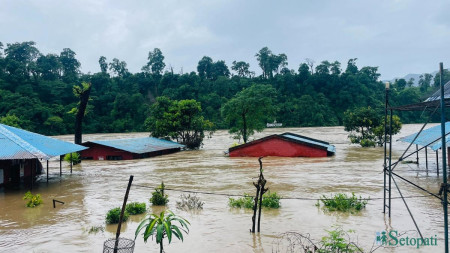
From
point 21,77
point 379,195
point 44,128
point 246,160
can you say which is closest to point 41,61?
point 21,77

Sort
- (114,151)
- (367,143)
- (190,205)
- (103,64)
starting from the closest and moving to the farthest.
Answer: (190,205) < (114,151) < (367,143) < (103,64)

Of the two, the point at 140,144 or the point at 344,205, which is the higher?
the point at 140,144

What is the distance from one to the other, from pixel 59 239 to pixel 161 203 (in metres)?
3.79

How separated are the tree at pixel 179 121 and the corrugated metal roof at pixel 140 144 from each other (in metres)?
1.72

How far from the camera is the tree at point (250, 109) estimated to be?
1339 inches

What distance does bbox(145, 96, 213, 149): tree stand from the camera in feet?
119

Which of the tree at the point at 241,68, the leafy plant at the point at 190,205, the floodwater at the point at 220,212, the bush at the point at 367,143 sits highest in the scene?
the tree at the point at 241,68

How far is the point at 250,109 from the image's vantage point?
3416 centimetres

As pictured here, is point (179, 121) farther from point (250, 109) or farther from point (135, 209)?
point (135, 209)

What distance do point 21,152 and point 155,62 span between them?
272 feet

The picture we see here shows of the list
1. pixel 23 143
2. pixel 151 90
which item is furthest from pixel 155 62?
pixel 23 143

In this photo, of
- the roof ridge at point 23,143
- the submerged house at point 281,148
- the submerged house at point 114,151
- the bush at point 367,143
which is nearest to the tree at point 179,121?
the submerged house at point 114,151

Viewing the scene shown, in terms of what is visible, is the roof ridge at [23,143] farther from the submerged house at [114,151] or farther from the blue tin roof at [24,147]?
the submerged house at [114,151]

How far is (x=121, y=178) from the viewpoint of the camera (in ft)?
61.0
